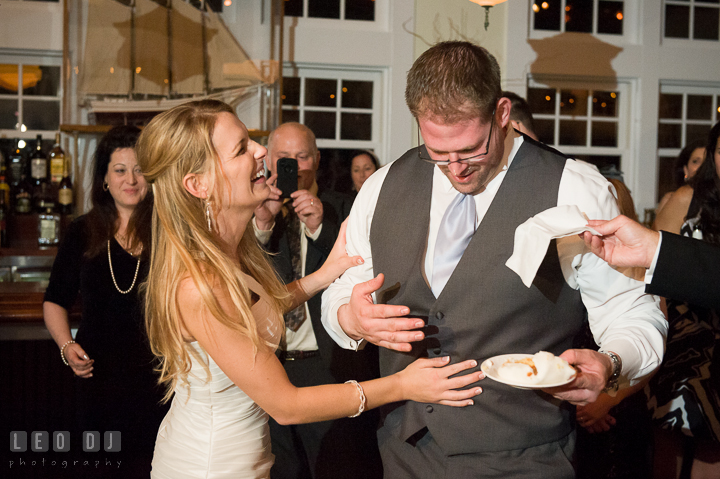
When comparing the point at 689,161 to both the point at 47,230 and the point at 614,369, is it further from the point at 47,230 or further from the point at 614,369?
the point at 47,230

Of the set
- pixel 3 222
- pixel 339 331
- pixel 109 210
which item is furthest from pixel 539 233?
pixel 3 222

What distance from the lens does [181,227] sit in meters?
1.42

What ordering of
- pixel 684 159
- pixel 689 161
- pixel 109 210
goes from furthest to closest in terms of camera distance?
pixel 684 159, pixel 689 161, pixel 109 210

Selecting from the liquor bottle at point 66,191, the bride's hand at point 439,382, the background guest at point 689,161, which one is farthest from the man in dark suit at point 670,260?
the liquor bottle at point 66,191

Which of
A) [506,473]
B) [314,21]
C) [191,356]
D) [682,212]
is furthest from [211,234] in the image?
[314,21]

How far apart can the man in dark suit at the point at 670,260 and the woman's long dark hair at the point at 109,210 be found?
1728 millimetres

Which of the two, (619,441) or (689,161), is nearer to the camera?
(619,441)

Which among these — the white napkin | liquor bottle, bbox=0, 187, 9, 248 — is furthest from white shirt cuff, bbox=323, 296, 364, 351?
liquor bottle, bbox=0, 187, 9, 248

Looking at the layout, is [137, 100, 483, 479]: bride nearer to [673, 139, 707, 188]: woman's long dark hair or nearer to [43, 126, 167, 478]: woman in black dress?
[43, 126, 167, 478]: woman in black dress

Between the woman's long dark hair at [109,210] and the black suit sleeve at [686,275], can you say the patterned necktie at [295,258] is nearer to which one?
the woman's long dark hair at [109,210]

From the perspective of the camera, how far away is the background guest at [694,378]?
79.1 inches

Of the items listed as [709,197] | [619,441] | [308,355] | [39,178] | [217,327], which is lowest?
[619,441]

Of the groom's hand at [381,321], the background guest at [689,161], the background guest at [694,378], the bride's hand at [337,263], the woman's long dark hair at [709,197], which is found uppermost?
the background guest at [689,161]

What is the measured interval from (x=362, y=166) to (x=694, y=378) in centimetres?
280
